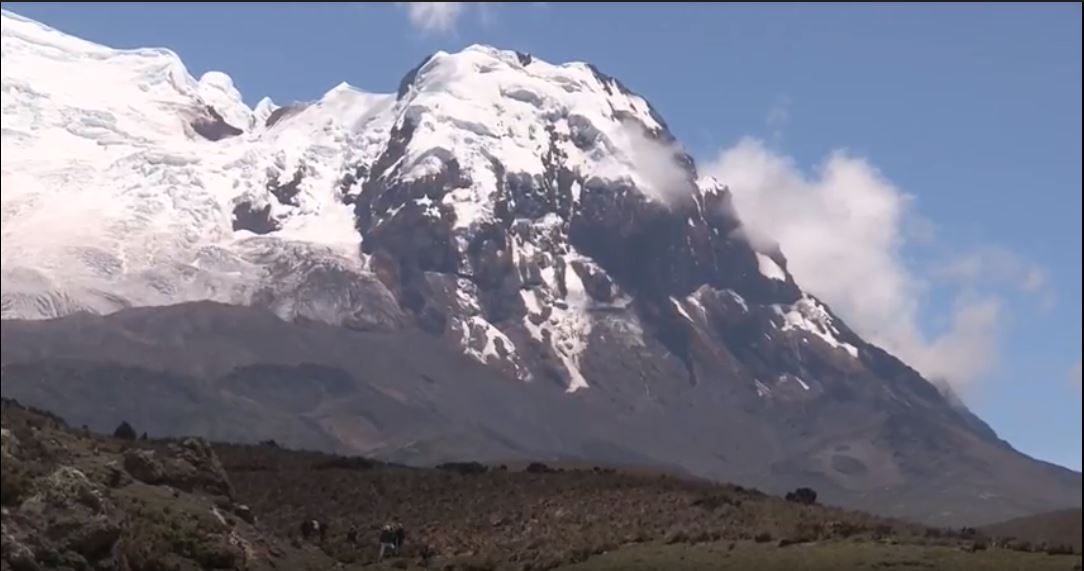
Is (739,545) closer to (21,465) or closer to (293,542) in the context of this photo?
(293,542)

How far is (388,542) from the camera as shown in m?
71.6

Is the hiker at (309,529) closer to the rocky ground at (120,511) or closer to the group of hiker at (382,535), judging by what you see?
the group of hiker at (382,535)

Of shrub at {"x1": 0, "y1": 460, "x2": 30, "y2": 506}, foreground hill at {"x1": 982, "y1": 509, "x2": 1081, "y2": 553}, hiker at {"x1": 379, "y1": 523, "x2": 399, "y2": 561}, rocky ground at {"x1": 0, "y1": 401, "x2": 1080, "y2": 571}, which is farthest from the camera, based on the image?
foreground hill at {"x1": 982, "y1": 509, "x2": 1081, "y2": 553}

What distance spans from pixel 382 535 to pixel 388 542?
175 cm

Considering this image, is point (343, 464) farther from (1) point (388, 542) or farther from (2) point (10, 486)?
(2) point (10, 486)

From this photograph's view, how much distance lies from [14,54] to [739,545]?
14589cm

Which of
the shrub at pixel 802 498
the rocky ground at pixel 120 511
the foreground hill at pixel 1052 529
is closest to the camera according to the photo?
the rocky ground at pixel 120 511

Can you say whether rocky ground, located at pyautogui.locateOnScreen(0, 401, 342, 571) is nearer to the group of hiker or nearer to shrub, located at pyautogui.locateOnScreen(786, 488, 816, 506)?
the group of hiker

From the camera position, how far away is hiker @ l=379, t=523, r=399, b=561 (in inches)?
2793

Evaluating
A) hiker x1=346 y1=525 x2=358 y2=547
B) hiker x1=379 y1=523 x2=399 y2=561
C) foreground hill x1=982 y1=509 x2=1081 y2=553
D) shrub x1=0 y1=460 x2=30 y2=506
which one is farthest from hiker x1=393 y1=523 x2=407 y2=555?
foreground hill x1=982 y1=509 x2=1081 y2=553

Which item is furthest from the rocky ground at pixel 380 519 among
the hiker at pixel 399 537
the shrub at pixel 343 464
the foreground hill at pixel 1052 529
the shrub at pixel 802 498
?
the foreground hill at pixel 1052 529

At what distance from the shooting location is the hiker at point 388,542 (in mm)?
A: 70938

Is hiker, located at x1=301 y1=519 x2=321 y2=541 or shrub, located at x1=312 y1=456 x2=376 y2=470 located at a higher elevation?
shrub, located at x1=312 y1=456 x2=376 y2=470

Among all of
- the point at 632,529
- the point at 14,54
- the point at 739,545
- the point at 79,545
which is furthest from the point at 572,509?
the point at 14,54
